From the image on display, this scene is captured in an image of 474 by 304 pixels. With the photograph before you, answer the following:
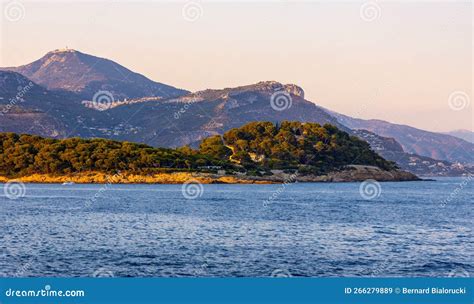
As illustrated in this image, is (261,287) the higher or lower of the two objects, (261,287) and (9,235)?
the higher

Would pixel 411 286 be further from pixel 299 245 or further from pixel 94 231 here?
pixel 94 231

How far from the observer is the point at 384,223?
302 feet

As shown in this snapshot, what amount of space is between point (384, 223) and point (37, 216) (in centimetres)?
4885

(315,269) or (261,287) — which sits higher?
(261,287)

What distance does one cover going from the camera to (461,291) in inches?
1254

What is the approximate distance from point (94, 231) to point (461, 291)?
52788 millimetres

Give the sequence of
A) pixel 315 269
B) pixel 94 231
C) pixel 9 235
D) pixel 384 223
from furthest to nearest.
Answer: pixel 384 223 < pixel 94 231 < pixel 9 235 < pixel 315 269

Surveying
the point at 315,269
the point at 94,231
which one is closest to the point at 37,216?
the point at 94,231

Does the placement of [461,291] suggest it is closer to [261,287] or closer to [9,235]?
[261,287]

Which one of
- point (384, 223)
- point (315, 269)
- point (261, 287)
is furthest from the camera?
point (384, 223)

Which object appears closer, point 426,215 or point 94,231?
point 94,231

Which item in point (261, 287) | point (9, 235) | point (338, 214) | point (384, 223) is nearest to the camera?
point (261, 287)

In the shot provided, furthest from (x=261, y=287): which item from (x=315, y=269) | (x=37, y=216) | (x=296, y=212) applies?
(x=296, y=212)

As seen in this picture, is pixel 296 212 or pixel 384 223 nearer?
pixel 384 223
